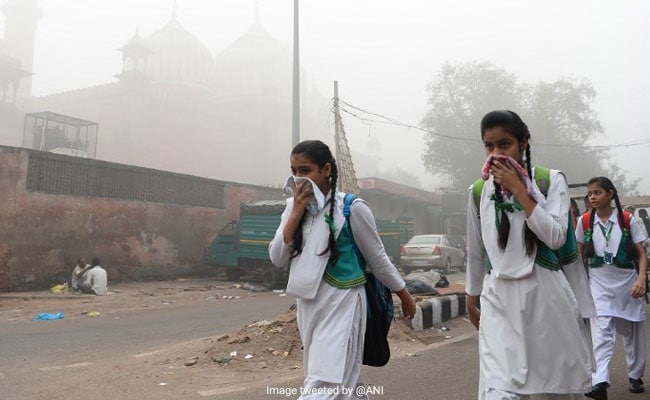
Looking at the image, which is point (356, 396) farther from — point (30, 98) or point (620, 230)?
point (30, 98)

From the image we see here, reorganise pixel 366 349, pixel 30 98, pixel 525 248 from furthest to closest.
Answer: pixel 30 98
pixel 366 349
pixel 525 248

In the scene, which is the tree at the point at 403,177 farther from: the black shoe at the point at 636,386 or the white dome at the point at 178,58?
the black shoe at the point at 636,386

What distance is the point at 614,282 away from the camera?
423 cm

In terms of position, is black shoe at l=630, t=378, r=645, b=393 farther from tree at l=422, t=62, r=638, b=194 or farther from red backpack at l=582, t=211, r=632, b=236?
tree at l=422, t=62, r=638, b=194

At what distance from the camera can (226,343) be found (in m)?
5.36

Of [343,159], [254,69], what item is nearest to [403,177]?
[254,69]

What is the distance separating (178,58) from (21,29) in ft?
60.5

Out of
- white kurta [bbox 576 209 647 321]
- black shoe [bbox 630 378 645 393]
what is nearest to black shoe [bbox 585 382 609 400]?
black shoe [bbox 630 378 645 393]

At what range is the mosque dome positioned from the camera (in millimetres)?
41906

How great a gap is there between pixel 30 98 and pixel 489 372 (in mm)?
39474

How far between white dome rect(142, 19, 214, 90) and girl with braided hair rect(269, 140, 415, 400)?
38.9m

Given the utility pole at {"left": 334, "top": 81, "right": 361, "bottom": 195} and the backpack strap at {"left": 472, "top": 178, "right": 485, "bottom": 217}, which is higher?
the utility pole at {"left": 334, "top": 81, "right": 361, "bottom": 195}

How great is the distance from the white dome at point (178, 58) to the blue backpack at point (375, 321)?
128 ft

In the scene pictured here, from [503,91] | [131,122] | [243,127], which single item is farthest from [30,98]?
[503,91]
